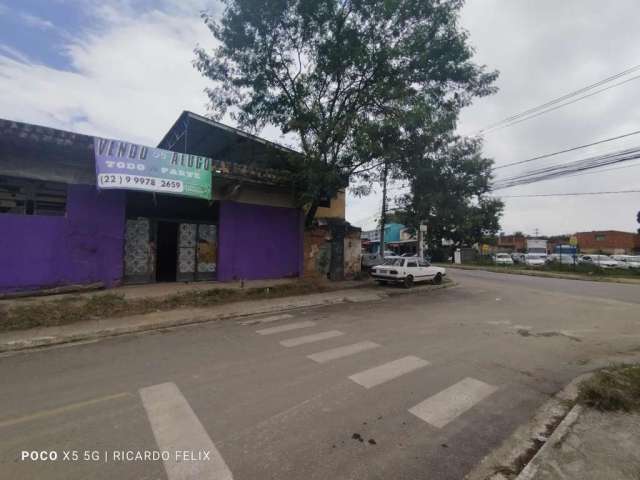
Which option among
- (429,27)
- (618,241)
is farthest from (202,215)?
(618,241)

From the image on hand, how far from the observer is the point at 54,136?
28.9 feet

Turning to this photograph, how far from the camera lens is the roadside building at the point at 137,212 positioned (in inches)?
357

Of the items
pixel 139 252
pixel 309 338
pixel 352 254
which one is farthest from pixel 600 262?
pixel 139 252

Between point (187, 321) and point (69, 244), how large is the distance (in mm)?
5233

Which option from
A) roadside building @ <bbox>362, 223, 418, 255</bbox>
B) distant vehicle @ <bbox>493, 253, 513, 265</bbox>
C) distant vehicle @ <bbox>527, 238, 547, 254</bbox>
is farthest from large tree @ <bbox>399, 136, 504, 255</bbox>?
distant vehicle @ <bbox>527, 238, 547, 254</bbox>

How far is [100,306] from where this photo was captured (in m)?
8.49

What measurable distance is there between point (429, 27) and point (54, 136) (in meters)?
13.1

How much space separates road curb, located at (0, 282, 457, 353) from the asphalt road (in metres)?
0.44

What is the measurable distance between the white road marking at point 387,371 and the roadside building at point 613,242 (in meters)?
70.0

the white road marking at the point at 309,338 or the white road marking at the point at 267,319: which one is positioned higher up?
the white road marking at the point at 309,338

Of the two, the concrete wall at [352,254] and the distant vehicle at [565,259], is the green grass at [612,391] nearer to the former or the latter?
the concrete wall at [352,254]

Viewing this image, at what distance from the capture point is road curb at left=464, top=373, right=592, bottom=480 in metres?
2.69

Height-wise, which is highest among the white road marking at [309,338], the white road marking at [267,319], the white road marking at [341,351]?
the white road marking at [341,351]

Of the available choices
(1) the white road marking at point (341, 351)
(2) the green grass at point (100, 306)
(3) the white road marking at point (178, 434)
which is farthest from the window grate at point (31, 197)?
(1) the white road marking at point (341, 351)
